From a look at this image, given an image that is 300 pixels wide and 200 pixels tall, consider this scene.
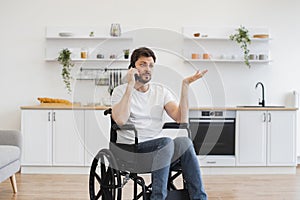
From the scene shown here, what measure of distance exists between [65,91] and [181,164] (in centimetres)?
278

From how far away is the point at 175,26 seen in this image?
5.31 metres

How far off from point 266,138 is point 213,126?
0.58m

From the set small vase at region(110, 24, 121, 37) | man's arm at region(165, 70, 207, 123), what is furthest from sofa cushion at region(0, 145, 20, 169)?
small vase at region(110, 24, 121, 37)

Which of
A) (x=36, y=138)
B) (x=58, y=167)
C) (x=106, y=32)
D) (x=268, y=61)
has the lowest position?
(x=58, y=167)

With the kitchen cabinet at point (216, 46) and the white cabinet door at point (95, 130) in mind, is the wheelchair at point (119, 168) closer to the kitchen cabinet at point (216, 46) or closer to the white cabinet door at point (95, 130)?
the white cabinet door at point (95, 130)

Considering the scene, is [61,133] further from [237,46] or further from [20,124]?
[237,46]

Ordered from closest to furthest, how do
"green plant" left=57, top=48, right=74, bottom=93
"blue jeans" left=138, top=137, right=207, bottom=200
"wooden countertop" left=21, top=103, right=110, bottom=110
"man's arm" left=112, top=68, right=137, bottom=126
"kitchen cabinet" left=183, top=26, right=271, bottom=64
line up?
"blue jeans" left=138, top=137, right=207, bottom=200 → "man's arm" left=112, top=68, right=137, bottom=126 → "wooden countertop" left=21, top=103, right=110, bottom=110 → "green plant" left=57, top=48, right=74, bottom=93 → "kitchen cabinet" left=183, top=26, right=271, bottom=64

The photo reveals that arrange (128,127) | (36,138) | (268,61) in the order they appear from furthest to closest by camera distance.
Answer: (268,61)
(36,138)
(128,127)

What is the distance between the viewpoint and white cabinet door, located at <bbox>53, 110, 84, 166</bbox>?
4.83m

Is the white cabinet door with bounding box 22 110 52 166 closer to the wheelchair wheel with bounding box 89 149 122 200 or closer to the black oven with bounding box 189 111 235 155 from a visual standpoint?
the black oven with bounding box 189 111 235 155

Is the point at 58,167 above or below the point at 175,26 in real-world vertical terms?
below

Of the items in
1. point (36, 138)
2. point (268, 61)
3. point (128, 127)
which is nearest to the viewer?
point (128, 127)

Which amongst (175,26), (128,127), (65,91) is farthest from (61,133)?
(128,127)

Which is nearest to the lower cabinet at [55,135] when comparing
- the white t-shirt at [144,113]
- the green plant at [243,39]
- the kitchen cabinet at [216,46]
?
the kitchen cabinet at [216,46]
